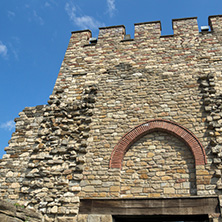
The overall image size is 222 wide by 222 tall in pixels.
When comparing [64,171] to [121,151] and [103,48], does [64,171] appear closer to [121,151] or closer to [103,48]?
[121,151]

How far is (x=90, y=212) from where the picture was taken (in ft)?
16.6

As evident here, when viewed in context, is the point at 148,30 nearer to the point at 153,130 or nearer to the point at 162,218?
the point at 153,130

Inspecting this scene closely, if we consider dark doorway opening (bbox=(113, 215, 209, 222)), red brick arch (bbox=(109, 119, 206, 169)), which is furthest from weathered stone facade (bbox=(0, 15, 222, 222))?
dark doorway opening (bbox=(113, 215, 209, 222))

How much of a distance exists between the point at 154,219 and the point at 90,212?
1.45m

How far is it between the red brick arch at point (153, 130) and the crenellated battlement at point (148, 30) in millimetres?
3407

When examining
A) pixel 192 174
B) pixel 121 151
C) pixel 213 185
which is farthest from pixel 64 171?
pixel 213 185

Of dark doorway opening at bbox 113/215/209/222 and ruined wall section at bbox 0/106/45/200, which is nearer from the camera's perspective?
dark doorway opening at bbox 113/215/209/222

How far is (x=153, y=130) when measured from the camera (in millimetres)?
5973

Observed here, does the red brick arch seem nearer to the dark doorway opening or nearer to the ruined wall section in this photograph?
the dark doorway opening

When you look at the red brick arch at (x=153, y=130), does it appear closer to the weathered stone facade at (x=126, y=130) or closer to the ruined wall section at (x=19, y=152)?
the weathered stone facade at (x=126, y=130)

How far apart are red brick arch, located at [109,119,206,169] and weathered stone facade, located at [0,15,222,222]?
0.07 ft

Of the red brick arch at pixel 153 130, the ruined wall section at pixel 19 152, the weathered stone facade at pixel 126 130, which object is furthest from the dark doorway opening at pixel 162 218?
the ruined wall section at pixel 19 152

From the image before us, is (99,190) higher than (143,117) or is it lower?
lower

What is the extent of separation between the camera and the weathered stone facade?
5246 millimetres
